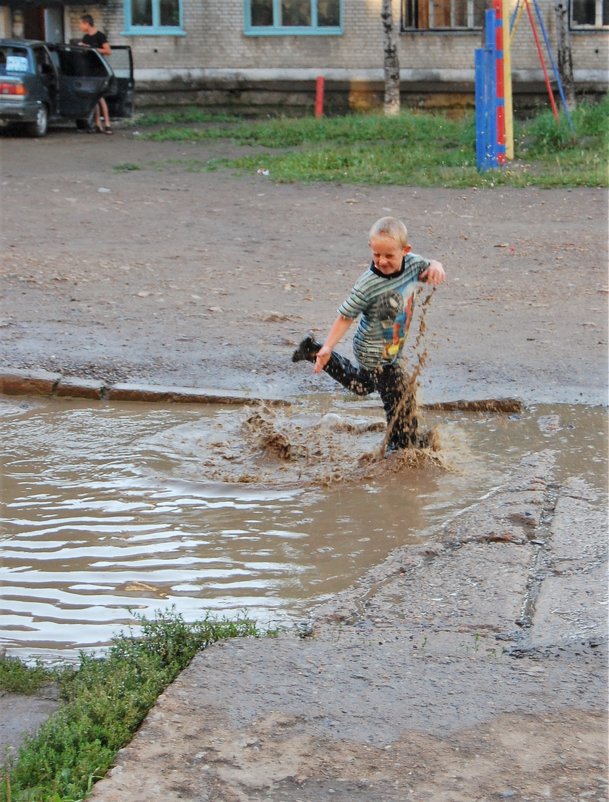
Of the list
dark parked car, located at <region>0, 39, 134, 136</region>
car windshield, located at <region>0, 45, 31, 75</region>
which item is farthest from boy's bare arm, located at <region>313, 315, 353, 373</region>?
car windshield, located at <region>0, 45, 31, 75</region>

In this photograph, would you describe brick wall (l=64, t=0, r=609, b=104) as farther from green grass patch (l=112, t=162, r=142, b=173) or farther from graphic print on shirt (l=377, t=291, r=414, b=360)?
graphic print on shirt (l=377, t=291, r=414, b=360)

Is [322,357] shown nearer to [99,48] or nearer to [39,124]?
[39,124]

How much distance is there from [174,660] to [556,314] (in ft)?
19.7

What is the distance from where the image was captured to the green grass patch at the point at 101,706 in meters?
3.13

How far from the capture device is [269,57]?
87.5 feet

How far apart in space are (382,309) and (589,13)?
21788 mm

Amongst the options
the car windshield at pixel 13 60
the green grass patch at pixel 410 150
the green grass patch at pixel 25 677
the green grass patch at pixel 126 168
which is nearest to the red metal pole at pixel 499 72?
the green grass patch at pixel 410 150

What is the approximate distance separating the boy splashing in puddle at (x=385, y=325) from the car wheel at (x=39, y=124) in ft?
53.8

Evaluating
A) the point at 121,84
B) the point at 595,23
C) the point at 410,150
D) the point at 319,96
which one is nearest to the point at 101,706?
the point at 410,150

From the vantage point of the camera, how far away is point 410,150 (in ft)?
61.2

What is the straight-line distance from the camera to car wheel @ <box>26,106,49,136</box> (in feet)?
69.6

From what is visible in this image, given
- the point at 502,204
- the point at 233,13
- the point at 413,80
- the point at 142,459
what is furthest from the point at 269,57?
the point at 142,459

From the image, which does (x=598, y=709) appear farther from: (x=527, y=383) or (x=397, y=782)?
(x=527, y=383)

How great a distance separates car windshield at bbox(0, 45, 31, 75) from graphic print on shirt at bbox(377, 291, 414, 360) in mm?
15970
